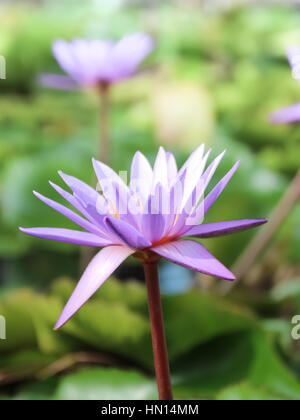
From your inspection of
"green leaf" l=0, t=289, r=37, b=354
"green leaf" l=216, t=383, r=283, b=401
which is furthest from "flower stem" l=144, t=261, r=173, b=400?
"green leaf" l=0, t=289, r=37, b=354

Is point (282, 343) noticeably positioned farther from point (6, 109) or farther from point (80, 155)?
point (6, 109)

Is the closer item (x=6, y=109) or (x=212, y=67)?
(x=6, y=109)

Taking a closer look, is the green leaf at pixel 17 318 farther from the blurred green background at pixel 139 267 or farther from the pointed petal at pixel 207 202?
the pointed petal at pixel 207 202

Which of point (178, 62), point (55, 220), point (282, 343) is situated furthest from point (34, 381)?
point (178, 62)

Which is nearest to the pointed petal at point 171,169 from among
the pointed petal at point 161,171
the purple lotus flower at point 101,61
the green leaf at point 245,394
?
the pointed petal at point 161,171

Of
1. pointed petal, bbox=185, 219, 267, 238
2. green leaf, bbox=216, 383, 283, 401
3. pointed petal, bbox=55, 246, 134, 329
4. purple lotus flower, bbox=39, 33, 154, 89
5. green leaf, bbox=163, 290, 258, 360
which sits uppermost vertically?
purple lotus flower, bbox=39, 33, 154, 89

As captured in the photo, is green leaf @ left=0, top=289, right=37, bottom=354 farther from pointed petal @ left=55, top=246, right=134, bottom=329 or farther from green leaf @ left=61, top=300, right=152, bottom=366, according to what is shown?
pointed petal @ left=55, top=246, right=134, bottom=329
